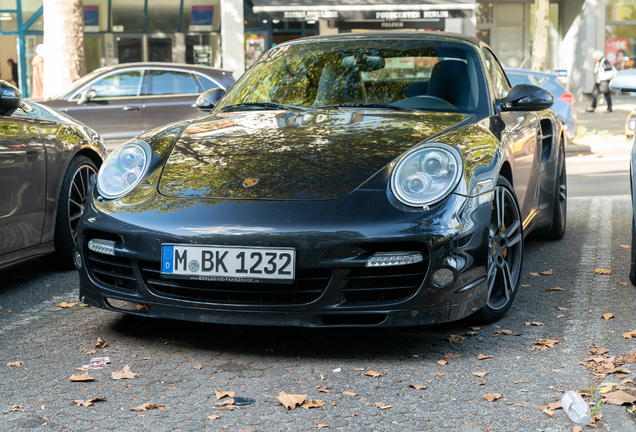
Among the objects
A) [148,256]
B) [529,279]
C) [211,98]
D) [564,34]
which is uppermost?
[564,34]

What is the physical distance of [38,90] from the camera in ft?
53.3

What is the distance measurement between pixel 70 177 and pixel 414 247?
2833 millimetres

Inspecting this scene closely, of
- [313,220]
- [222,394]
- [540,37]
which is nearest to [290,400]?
[222,394]

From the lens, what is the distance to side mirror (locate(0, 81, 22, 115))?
451cm

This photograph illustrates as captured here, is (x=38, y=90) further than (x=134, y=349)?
Yes

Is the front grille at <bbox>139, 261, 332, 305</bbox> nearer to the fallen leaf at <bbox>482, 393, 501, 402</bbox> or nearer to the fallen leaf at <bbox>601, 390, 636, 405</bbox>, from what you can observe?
the fallen leaf at <bbox>482, 393, 501, 402</bbox>

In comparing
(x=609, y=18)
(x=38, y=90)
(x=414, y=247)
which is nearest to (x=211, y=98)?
(x=414, y=247)

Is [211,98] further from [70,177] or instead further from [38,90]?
[38,90]

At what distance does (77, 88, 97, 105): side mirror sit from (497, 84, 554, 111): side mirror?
763 centimetres

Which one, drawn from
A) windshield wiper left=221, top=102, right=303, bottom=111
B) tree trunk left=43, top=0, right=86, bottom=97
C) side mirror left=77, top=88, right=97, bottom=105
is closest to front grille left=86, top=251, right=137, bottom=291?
windshield wiper left=221, top=102, right=303, bottom=111

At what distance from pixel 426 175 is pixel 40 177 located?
2575mm

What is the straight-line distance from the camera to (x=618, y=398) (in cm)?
293

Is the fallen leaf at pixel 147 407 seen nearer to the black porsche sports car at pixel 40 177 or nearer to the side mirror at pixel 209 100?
the black porsche sports car at pixel 40 177

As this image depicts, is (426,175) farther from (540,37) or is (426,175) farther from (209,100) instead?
(540,37)
